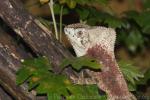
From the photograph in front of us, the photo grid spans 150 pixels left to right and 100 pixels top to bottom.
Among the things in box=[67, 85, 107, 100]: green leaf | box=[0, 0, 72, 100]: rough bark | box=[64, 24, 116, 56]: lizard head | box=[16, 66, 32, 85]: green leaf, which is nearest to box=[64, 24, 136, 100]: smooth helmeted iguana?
box=[64, 24, 116, 56]: lizard head

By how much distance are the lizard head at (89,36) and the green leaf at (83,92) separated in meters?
0.37

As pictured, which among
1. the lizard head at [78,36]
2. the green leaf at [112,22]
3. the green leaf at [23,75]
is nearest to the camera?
the green leaf at [23,75]

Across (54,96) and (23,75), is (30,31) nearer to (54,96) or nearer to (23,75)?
(23,75)

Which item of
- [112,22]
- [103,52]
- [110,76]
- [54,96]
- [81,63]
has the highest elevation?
[112,22]

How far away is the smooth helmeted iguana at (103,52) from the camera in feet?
6.86

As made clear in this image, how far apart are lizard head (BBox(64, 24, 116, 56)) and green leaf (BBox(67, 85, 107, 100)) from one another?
37 centimetres

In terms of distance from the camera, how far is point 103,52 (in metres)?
2.14

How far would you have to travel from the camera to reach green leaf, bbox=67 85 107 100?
1.70 meters

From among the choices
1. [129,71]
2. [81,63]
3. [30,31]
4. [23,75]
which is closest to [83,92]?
[81,63]

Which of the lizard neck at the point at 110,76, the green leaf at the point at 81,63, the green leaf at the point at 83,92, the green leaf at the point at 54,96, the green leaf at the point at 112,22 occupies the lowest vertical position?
the green leaf at the point at 54,96

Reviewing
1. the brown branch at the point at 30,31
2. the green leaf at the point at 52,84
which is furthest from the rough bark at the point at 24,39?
the green leaf at the point at 52,84

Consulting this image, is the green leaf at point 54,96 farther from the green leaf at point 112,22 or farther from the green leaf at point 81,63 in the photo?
the green leaf at point 112,22

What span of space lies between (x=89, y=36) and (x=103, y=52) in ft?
0.41

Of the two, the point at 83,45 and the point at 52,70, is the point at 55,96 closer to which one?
the point at 52,70
